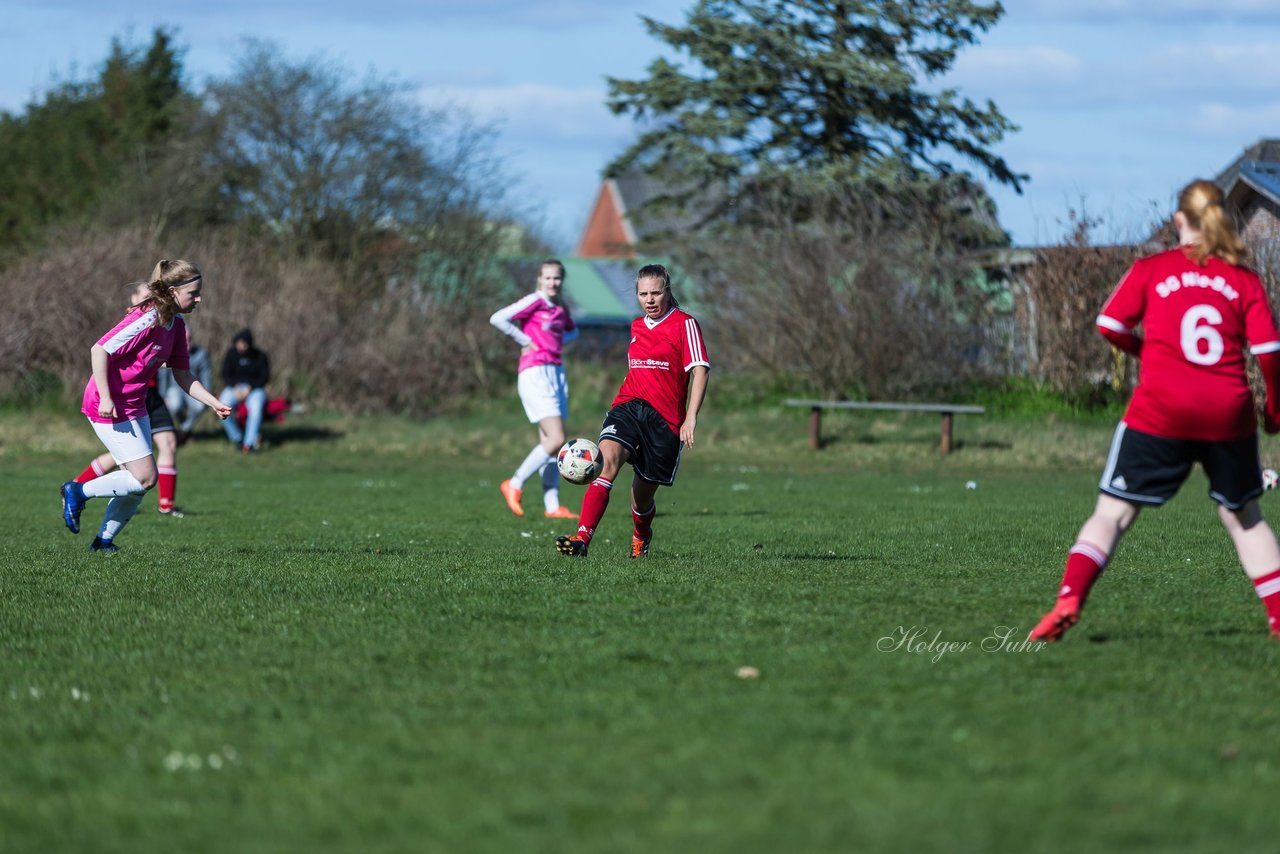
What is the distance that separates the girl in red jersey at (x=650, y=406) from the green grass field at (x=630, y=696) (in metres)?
0.42

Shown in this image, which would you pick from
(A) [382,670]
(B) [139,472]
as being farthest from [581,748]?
(B) [139,472]

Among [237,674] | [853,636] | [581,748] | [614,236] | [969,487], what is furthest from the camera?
[614,236]

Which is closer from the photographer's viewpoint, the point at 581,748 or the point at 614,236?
the point at 581,748

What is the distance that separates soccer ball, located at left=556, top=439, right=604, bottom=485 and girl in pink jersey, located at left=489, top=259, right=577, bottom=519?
13.3 feet

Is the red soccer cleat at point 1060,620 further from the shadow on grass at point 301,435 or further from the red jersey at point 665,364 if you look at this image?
the shadow on grass at point 301,435

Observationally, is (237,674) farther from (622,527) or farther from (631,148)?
(631,148)

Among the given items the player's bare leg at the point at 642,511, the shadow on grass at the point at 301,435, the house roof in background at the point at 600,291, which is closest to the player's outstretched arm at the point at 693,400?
the player's bare leg at the point at 642,511

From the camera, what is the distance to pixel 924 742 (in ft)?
15.7

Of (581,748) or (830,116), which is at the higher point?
(830,116)

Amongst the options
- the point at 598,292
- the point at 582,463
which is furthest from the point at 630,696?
the point at 598,292

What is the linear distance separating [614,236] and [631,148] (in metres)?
43.3

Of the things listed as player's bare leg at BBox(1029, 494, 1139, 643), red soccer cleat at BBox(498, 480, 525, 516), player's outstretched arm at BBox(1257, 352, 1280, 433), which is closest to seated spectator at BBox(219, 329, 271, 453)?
red soccer cleat at BBox(498, 480, 525, 516)

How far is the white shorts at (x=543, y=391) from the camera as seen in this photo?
1434 centimetres

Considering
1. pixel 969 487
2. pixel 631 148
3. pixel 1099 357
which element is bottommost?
pixel 969 487
